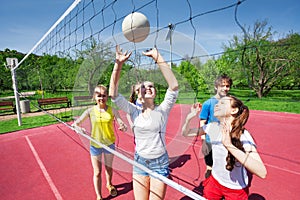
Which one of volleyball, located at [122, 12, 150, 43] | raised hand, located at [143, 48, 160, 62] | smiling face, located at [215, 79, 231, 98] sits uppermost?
volleyball, located at [122, 12, 150, 43]

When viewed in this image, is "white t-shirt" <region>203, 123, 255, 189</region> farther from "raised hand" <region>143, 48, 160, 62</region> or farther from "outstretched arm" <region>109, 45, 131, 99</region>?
"outstretched arm" <region>109, 45, 131, 99</region>

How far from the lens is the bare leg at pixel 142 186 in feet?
5.34

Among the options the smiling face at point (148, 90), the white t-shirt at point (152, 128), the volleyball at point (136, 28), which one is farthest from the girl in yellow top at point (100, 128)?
the volleyball at point (136, 28)

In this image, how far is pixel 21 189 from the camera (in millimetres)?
2838

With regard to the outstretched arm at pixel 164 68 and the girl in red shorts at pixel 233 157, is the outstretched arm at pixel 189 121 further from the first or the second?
the outstretched arm at pixel 164 68

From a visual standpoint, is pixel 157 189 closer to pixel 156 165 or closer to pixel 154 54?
pixel 156 165

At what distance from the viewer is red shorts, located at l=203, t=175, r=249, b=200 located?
142 centimetres

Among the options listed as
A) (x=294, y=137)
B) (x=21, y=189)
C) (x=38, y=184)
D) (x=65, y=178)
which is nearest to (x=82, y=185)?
(x=65, y=178)

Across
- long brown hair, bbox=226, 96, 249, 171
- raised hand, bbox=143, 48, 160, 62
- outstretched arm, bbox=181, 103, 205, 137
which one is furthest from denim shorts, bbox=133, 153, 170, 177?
raised hand, bbox=143, 48, 160, 62

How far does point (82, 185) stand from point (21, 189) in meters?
0.91

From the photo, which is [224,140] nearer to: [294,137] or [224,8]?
[224,8]

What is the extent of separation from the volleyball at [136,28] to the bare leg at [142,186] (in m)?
1.75

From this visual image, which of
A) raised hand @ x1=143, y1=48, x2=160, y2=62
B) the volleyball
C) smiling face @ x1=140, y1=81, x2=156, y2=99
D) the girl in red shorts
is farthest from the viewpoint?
the volleyball

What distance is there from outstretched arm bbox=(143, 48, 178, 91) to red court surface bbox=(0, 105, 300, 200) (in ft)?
5.49
